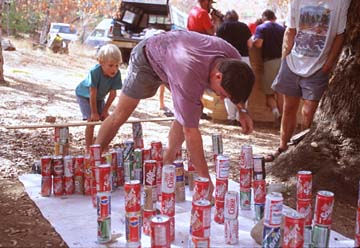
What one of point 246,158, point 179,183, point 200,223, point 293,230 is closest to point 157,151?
point 179,183

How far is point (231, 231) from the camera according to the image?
2523 mm

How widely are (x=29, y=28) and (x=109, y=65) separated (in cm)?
1682

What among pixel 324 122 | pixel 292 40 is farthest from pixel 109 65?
pixel 324 122

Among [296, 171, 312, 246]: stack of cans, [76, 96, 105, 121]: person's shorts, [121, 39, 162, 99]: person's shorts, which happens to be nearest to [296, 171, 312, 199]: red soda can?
[296, 171, 312, 246]: stack of cans

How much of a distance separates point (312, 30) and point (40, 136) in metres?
2.98

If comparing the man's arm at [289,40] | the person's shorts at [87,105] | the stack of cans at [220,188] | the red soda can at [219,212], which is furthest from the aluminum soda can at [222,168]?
the person's shorts at [87,105]

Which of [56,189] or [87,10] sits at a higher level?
[87,10]

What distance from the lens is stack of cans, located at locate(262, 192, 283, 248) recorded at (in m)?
2.12

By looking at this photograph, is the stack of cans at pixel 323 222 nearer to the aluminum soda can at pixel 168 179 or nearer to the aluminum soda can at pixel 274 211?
the aluminum soda can at pixel 274 211

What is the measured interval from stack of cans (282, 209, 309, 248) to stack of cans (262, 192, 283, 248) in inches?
1.7

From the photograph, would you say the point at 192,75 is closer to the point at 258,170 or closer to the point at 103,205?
the point at 258,170

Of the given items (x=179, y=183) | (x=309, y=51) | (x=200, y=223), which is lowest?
(x=179, y=183)

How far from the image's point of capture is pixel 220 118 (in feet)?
21.5

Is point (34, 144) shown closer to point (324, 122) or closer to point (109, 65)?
point (109, 65)
